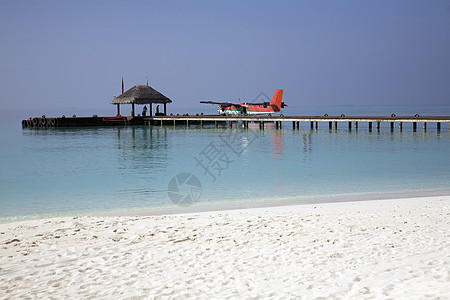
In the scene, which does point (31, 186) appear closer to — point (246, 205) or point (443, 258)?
point (246, 205)

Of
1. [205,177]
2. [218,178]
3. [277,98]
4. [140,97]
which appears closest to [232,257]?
[218,178]

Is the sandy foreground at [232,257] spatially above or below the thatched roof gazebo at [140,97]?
below

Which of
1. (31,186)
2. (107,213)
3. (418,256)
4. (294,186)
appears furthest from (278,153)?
(418,256)

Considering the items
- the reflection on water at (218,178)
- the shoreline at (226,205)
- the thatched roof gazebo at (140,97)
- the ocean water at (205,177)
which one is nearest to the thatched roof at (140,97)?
the thatched roof gazebo at (140,97)

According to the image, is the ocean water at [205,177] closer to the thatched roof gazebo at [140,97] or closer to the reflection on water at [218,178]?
the reflection on water at [218,178]

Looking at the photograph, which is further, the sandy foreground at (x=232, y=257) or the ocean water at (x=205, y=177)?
the ocean water at (x=205, y=177)

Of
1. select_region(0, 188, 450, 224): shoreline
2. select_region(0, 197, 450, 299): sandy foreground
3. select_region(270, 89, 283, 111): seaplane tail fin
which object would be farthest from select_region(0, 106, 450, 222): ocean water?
select_region(270, 89, 283, 111): seaplane tail fin

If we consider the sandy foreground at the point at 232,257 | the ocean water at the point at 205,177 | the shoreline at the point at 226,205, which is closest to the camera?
the sandy foreground at the point at 232,257

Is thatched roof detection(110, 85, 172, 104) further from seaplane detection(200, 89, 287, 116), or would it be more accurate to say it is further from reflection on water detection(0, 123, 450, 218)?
reflection on water detection(0, 123, 450, 218)

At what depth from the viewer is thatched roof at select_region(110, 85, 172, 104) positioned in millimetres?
57250

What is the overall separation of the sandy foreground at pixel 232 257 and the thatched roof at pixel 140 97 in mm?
49925

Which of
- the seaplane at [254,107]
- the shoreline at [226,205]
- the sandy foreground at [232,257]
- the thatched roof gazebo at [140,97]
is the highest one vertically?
the thatched roof gazebo at [140,97]

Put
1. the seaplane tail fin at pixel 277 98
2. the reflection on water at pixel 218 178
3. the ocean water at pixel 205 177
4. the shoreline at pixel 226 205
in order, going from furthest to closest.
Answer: the seaplane tail fin at pixel 277 98
the reflection on water at pixel 218 178
the ocean water at pixel 205 177
the shoreline at pixel 226 205

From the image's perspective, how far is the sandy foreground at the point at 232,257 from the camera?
4.68 m
